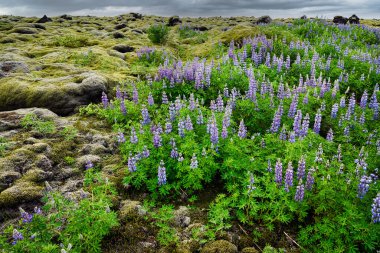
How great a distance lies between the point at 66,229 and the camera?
16.0ft

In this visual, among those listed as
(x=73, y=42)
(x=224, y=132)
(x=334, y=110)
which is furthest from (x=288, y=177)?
(x=73, y=42)

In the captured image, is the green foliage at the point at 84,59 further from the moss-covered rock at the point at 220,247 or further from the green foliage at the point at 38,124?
the moss-covered rock at the point at 220,247

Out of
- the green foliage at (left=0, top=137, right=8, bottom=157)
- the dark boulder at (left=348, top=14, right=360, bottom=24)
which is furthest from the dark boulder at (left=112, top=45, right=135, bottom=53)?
the dark boulder at (left=348, top=14, right=360, bottom=24)

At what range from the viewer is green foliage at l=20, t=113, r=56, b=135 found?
27.4ft

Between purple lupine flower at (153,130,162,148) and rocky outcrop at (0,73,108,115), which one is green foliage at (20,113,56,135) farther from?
purple lupine flower at (153,130,162,148)

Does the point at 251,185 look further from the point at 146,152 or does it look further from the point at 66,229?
the point at 66,229

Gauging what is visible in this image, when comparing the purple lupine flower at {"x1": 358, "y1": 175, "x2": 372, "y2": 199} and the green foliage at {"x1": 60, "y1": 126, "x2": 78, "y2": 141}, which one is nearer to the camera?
the purple lupine flower at {"x1": 358, "y1": 175, "x2": 372, "y2": 199}

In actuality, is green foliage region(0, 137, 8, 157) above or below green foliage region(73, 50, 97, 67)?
below

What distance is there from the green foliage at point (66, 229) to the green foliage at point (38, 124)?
3710 millimetres

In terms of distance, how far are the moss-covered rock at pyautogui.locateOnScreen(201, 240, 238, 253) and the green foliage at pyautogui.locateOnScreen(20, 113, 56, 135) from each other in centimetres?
567

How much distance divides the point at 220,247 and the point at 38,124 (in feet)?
20.9

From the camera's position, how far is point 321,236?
16.5 feet

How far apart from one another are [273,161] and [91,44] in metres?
18.1

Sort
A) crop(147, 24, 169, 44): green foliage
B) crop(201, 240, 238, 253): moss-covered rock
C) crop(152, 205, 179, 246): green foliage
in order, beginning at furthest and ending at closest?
crop(147, 24, 169, 44): green foliage < crop(152, 205, 179, 246): green foliage < crop(201, 240, 238, 253): moss-covered rock
